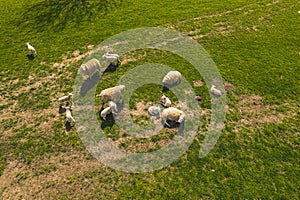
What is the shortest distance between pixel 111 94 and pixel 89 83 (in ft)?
8.15

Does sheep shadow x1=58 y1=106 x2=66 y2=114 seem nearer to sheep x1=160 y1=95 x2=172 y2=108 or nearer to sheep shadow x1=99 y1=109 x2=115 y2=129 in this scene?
sheep shadow x1=99 y1=109 x2=115 y2=129

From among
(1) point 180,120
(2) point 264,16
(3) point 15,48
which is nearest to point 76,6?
(3) point 15,48

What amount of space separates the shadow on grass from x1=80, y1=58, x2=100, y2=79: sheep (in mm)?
6696

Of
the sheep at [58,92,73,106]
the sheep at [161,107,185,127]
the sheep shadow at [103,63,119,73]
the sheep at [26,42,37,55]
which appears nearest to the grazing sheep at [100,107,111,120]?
the sheep at [58,92,73,106]

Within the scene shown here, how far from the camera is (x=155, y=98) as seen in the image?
13.3 meters

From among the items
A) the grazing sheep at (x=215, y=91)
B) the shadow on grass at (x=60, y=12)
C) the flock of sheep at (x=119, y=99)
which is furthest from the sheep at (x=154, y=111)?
the shadow on grass at (x=60, y=12)

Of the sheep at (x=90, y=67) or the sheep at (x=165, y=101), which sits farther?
the sheep at (x=90, y=67)

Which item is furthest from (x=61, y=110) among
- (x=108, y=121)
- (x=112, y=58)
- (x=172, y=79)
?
(x=172, y=79)

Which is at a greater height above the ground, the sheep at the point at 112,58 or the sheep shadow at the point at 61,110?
the sheep at the point at 112,58

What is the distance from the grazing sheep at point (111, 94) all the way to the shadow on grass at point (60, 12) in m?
9.42

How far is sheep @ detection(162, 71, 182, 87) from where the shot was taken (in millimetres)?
13812

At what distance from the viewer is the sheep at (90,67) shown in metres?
13.8

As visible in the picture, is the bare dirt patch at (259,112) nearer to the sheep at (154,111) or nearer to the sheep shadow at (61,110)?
the sheep at (154,111)

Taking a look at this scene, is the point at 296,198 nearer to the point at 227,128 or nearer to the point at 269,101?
the point at 227,128
